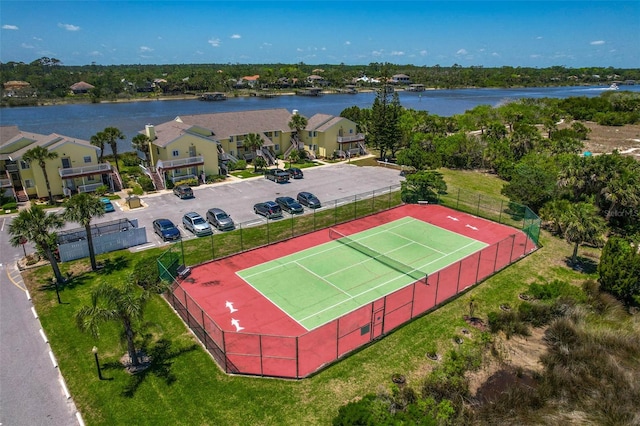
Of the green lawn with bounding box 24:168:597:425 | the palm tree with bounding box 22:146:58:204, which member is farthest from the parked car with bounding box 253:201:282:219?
the palm tree with bounding box 22:146:58:204

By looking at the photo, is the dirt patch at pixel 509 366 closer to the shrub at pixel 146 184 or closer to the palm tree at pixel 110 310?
the palm tree at pixel 110 310

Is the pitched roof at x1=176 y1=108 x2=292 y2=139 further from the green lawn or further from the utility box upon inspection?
the green lawn

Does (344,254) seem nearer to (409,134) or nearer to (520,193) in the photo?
(520,193)

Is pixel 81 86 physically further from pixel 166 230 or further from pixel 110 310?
pixel 110 310

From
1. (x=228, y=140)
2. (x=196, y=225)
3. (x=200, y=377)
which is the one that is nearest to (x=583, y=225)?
(x=200, y=377)

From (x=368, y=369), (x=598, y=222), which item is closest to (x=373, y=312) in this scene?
(x=368, y=369)

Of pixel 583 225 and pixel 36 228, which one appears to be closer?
pixel 36 228
